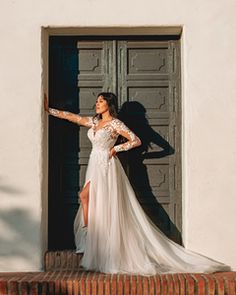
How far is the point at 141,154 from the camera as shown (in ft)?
19.9

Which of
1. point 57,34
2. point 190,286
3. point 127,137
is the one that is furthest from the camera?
point 57,34

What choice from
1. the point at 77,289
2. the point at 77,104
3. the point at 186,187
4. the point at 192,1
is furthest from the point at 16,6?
the point at 77,289

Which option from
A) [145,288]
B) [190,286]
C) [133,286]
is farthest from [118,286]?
[190,286]

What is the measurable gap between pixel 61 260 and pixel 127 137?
1.37 metres

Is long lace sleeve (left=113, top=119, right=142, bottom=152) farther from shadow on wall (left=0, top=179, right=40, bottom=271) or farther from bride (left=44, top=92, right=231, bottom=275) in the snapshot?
shadow on wall (left=0, top=179, right=40, bottom=271)

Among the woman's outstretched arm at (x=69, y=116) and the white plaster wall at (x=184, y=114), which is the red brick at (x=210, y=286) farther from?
the woman's outstretched arm at (x=69, y=116)

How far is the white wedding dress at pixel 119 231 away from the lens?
5.44 m

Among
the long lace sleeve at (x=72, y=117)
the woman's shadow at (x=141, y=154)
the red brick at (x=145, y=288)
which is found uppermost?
the long lace sleeve at (x=72, y=117)

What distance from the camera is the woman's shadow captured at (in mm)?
6012

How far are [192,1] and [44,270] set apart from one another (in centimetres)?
301

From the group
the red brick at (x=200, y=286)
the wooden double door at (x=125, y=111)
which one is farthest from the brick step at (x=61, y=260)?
the red brick at (x=200, y=286)

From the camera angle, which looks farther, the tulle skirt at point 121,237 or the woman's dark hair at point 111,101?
the woman's dark hair at point 111,101

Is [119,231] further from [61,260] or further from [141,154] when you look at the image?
[141,154]

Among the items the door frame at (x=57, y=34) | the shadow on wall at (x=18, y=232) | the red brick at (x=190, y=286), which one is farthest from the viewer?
the door frame at (x=57, y=34)
